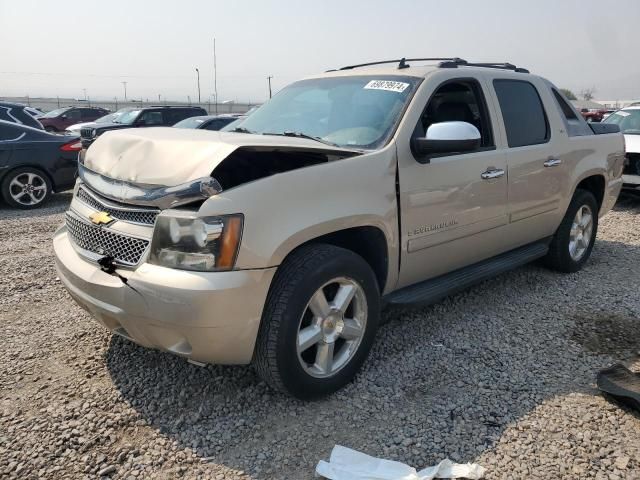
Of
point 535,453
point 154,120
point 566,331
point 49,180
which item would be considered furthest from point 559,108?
point 154,120

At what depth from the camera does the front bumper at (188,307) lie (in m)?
2.48

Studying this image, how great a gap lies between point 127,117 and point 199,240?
14187 millimetres

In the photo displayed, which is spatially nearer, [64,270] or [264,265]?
[264,265]

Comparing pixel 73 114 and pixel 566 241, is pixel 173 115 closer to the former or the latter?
pixel 73 114

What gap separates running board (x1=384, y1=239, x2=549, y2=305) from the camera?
11.3 ft

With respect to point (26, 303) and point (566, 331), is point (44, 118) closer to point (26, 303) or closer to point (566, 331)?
point (26, 303)

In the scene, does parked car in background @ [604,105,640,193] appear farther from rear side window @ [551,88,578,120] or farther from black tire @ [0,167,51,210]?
black tire @ [0,167,51,210]

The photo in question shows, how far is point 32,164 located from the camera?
841 cm

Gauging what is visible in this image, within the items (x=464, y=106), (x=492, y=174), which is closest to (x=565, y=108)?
(x=464, y=106)

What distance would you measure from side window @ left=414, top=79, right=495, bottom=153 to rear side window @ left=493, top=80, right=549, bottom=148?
21cm

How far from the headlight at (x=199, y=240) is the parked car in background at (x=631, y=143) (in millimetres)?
7905

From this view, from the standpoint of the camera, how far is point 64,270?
304cm


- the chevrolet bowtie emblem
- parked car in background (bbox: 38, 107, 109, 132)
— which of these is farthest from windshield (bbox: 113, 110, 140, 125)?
the chevrolet bowtie emblem

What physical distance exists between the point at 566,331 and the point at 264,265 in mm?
2577
